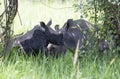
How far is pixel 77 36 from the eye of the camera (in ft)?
16.2

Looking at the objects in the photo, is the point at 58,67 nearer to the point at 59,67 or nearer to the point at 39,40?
the point at 59,67

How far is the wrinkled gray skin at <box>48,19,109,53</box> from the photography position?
183 inches

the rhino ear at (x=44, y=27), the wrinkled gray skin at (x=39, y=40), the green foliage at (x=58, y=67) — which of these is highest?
the rhino ear at (x=44, y=27)

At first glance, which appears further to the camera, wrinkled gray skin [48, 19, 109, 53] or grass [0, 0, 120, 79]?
wrinkled gray skin [48, 19, 109, 53]

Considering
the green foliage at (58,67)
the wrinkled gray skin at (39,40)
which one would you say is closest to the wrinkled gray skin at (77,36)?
the wrinkled gray skin at (39,40)

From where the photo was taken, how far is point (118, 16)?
14.5ft

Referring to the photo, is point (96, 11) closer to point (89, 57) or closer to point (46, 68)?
point (89, 57)

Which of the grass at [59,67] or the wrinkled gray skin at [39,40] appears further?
the wrinkled gray skin at [39,40]

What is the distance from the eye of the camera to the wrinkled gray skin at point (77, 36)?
4.66m

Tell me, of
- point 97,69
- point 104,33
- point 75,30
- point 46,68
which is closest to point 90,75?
point 97,69

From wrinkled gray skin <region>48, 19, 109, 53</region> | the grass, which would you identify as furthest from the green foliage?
wrinkled gray skin <region>48, 19, 109, 53</region>

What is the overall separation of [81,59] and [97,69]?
482mm

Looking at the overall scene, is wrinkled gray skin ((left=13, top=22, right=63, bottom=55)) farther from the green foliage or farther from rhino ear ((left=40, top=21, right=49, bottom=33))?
the green foliage

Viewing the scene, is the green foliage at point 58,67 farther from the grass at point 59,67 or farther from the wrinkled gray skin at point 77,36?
the wrinkled gray skin at point 77,36
